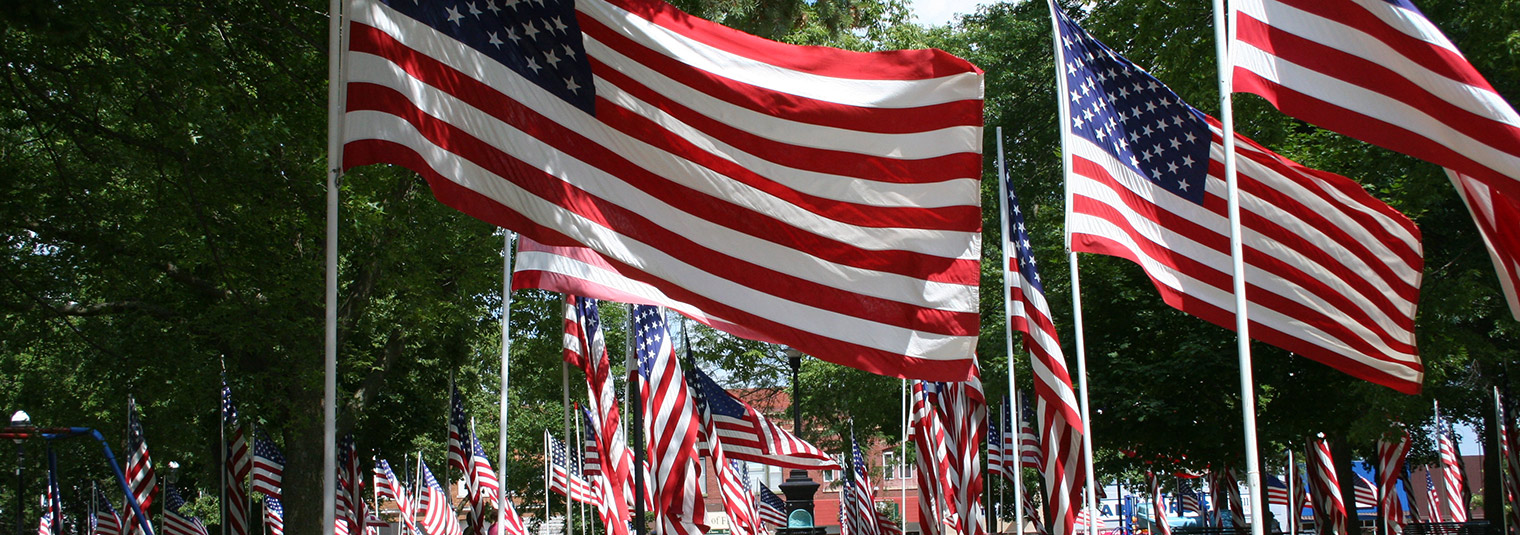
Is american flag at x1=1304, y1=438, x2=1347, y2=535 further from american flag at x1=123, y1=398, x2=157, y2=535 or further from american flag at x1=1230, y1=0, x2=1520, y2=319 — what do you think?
american flag at x1=123, y1=398, x2=157, y2=535

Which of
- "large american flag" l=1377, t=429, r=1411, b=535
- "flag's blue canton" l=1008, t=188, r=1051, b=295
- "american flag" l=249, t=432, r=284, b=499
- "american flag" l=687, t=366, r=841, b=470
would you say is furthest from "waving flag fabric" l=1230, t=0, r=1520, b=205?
"american flag" l=249, t=432, r=284, b=499

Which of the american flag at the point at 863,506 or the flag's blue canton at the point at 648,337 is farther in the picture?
the american flag at the point at 863,506

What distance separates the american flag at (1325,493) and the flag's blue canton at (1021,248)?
12.5 metres

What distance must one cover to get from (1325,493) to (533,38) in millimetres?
21276

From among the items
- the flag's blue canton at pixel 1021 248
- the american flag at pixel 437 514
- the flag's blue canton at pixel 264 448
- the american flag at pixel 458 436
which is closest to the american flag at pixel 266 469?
the flag's blue canton at pixel 264 448

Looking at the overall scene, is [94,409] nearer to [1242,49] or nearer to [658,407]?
[658,407]

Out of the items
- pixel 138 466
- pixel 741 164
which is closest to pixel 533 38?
pixel 741 164

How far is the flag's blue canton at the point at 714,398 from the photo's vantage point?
61.5 feet

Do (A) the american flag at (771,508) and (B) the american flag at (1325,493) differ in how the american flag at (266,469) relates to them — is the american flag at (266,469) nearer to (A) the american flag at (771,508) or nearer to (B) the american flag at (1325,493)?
(A) the american flag at (771,508)

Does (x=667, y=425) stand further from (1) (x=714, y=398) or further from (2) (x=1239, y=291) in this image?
(2) (x=1239, y=291)

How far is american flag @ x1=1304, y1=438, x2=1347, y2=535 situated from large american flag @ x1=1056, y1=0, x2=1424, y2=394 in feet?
52.0

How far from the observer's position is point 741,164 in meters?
6.64

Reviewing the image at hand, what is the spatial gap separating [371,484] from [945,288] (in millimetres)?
37367

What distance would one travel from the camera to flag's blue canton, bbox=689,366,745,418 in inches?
738
